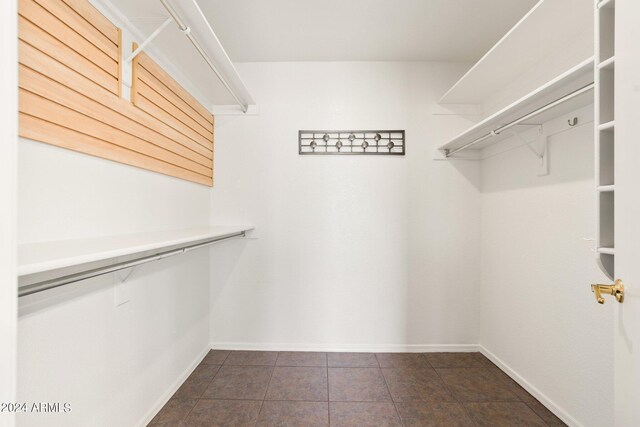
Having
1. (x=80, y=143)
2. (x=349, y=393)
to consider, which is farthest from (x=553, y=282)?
(x=80, y=143)

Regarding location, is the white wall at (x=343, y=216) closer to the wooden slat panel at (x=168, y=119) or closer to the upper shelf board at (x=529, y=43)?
the wooden slat panel at (x=168, y=119)

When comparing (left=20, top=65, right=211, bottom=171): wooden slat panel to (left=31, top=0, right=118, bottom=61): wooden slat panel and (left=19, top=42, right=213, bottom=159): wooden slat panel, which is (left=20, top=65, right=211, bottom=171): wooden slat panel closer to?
(left=19, top=42, right=213, bottom=159): wooden slat panel

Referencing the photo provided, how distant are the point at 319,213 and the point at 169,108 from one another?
4.76ft

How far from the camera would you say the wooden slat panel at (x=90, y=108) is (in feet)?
3.48

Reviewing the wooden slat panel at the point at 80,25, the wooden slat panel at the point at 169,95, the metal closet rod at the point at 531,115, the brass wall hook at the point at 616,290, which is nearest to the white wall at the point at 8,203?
the wooden slat panel at the point at 80,25

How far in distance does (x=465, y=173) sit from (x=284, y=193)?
168 cm

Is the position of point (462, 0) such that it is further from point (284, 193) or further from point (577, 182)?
point (284, 193)

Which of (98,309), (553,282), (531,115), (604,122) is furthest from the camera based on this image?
(553,282)

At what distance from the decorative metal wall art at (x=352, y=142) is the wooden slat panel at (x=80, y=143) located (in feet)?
4.16

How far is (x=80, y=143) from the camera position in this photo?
4.19 feet

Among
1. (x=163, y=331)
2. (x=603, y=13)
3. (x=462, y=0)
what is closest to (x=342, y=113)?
(x=462, y=0)

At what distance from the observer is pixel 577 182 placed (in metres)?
1.76

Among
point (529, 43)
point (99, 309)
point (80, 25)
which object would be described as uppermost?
point (529, 43)

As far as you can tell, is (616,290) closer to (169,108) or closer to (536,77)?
(536,77)
